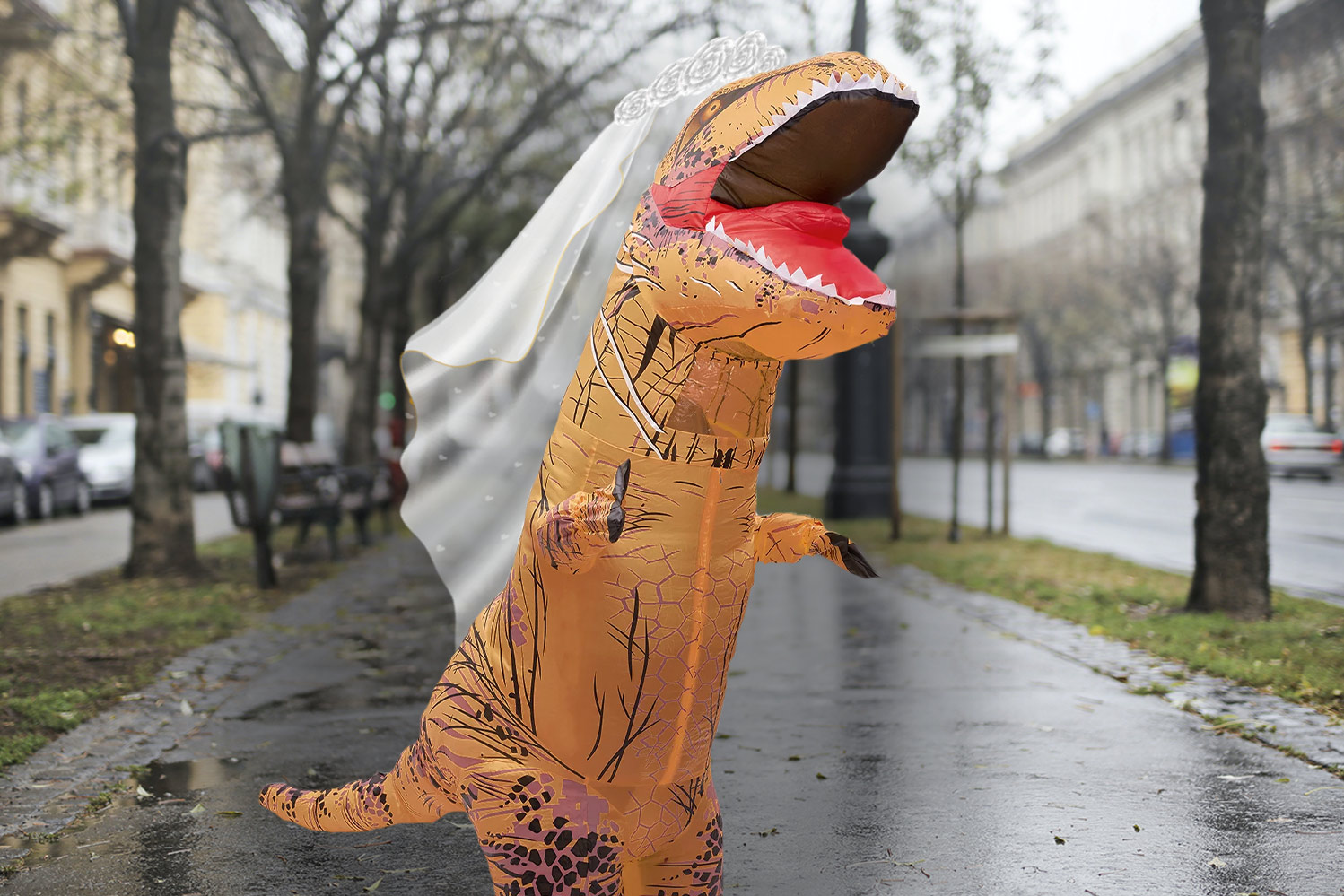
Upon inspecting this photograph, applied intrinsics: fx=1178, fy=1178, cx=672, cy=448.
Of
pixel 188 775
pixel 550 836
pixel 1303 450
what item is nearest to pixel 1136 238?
pixel 1303 450

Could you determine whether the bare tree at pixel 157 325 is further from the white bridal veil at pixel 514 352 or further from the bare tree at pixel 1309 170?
the bare tree at pixel 1309 170

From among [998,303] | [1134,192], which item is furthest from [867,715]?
[998,303]

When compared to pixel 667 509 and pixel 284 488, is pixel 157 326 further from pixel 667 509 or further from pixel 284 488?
pixel 667 509

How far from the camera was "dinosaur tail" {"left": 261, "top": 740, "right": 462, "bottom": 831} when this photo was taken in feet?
7.67

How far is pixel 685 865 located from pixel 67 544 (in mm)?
14503

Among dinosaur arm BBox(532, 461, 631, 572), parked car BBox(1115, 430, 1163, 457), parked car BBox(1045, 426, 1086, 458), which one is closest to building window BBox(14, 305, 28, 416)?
dinosaur arm BBox(532, 461, 631, 572)

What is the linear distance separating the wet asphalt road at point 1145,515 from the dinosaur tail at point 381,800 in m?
7.95

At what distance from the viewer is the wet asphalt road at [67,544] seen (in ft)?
36.9

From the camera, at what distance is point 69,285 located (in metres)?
34.1

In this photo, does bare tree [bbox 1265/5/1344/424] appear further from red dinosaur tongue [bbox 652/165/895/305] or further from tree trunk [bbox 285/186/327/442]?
red dinosaur tongue [bbox 652/165/895/305]

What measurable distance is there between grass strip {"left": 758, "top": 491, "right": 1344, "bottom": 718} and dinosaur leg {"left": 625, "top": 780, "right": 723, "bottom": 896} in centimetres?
428

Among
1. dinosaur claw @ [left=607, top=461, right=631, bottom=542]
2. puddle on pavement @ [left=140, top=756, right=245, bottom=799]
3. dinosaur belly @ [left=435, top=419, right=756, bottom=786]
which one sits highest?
dinosaur claw @ [left=607, top=461, right=631, bottom=542]

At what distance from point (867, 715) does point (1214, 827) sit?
1.89m

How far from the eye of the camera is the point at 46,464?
18.6 meters
